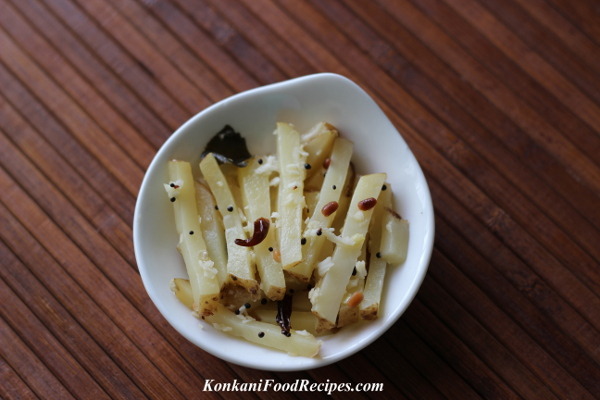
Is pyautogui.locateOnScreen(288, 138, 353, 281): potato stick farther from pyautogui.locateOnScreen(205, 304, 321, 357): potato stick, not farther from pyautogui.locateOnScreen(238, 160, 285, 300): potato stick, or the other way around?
pyautogui.locateOnScreen(205, 304, 321, 357): potato stick

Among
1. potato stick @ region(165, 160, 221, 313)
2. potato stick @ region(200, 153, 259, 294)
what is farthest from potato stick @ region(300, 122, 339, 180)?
potato stick @ region(165, 160, 221, 313)

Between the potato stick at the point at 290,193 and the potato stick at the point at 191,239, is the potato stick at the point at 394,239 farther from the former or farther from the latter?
the potato stick at the point at 191,239

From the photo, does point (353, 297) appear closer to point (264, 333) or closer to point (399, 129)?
point (264, 333)

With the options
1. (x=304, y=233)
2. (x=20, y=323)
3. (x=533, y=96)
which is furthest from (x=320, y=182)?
(x=20, y=323)

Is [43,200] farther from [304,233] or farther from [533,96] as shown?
[533,96]

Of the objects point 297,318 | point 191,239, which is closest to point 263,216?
point 191,239

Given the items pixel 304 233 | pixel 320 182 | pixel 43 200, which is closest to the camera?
pixel 304 233

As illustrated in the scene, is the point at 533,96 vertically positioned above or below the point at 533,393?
above
